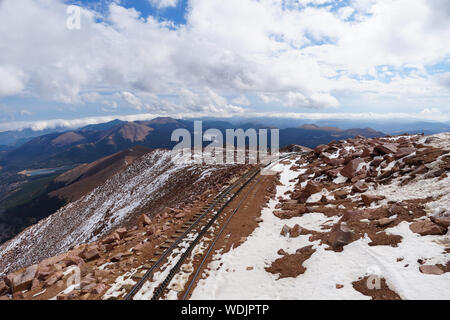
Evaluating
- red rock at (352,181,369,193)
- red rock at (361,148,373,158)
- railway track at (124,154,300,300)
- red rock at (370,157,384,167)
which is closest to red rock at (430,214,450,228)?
red rock at (352,181,369,193)

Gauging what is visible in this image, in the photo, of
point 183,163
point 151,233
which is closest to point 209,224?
point 151,233

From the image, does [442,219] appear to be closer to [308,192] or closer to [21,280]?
[308,192]

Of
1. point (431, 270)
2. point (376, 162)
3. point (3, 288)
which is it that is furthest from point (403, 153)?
point (3, 288)

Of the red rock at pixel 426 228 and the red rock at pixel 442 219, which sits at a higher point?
the red rock at pixel 442 219

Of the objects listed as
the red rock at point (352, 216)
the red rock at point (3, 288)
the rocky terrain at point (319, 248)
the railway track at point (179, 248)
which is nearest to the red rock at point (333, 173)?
the rocky terrain at point (319, 248)

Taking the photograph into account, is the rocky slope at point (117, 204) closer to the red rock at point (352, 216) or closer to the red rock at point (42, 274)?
the red rock at point (352, 216)
